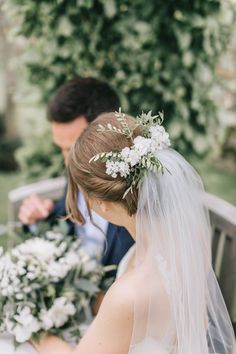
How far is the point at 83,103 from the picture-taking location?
304 centimetres

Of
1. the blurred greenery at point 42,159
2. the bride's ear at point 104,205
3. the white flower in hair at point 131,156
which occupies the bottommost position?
the blurred greenery at point 42,159

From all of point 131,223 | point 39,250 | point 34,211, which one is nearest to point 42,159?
point 34,211

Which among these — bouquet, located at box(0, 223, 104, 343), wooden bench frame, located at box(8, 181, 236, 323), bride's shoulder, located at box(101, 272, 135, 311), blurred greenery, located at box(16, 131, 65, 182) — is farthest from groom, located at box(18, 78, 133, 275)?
blurred greenery, located at box(16, 131, 65, 182)

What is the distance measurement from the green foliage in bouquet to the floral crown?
145 centimetres

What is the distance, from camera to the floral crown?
184 cm

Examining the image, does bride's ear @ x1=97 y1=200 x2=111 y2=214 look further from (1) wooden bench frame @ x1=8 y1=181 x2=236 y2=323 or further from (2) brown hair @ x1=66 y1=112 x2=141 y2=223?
(1) wooden bench frame @ x1=8 y1=181 x2=236 y2=323

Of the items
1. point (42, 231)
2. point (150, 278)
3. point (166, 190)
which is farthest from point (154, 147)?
point (42, 231)

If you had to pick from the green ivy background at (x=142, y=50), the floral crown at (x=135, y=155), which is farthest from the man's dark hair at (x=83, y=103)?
the floral crown at (x=135, y=155)

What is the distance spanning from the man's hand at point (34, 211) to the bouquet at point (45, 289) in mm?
512

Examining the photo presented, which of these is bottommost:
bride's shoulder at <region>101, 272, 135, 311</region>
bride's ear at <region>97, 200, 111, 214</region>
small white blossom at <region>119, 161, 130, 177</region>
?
bride's shoulder at <region>101, 272, 135, 311</region>

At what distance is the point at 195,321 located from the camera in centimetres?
202

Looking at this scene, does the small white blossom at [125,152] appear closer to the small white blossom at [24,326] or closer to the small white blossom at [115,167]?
the small white blossom at [115,167]

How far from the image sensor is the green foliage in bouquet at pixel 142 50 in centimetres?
334

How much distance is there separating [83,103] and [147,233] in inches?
50.0
